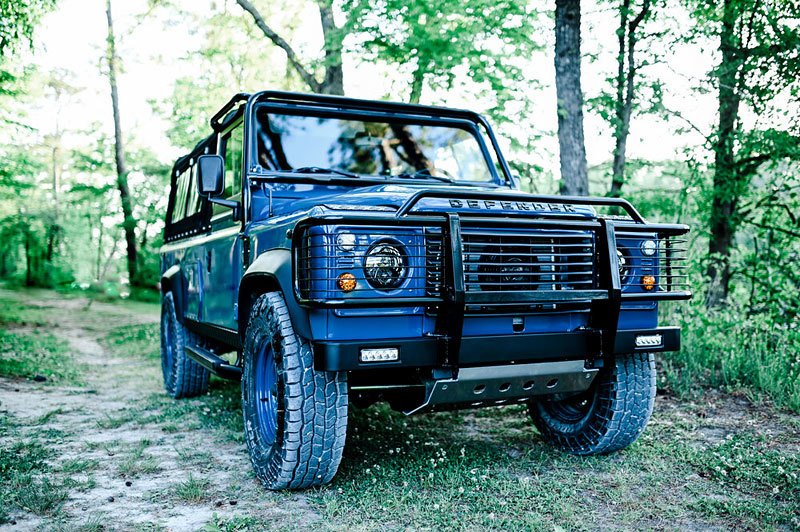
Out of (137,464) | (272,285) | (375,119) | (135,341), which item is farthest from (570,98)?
(135,341)

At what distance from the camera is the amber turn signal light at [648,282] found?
12.6ft

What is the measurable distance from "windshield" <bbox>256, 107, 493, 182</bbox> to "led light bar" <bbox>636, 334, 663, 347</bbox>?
184cm

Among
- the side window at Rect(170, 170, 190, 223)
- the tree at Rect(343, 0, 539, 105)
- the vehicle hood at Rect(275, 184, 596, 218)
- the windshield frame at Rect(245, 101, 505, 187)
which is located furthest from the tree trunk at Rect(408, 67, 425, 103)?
the vehicle hood at Rect(275, 184, 596, 218)

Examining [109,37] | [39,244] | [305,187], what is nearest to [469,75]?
[305,187]

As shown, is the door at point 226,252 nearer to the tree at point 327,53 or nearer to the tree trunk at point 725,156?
the tree at point 327,53

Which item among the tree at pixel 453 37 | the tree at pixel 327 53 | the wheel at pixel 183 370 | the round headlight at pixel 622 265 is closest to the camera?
the round headlight at pixel 622 265

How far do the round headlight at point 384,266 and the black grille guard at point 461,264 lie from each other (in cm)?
15

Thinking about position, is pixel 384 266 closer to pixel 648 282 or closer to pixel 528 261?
pixel 528 261

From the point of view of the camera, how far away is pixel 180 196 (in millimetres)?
7059

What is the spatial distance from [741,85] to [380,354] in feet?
21.9

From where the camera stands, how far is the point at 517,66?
8805 millimetres

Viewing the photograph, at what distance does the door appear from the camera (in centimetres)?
464

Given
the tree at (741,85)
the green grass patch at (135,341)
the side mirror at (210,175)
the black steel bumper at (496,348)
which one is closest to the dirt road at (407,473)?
the black steel bumper at (496,348)

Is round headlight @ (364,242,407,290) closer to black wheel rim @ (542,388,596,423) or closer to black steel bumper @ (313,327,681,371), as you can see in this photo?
black steel bumper @ (313,327,681,371)
